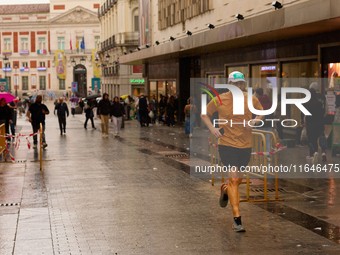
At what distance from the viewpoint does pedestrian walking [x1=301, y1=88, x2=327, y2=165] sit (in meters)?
13.9

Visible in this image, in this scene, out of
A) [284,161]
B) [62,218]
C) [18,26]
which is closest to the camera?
[62,218]

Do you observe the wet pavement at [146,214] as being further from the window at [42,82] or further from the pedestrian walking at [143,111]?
the window at [42,82]

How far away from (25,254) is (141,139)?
Result: 15.5 metres

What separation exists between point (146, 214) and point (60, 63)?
291 ft

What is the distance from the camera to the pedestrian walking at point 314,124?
549 inches

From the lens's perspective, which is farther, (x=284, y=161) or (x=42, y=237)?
(x=284, y=161)

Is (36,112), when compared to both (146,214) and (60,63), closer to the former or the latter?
(146,214)

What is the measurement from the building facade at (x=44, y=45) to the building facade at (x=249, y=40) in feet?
235

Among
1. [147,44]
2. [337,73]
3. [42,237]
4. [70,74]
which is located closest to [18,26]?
[70,74]

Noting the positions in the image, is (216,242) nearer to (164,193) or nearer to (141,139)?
(164,193)

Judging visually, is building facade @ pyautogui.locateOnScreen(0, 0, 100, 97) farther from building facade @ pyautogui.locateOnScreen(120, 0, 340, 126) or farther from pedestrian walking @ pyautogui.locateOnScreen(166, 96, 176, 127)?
pedestrian walking @ pyautogui.locateOnScreen(166, 96, 176, 127)

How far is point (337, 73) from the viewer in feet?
51.1

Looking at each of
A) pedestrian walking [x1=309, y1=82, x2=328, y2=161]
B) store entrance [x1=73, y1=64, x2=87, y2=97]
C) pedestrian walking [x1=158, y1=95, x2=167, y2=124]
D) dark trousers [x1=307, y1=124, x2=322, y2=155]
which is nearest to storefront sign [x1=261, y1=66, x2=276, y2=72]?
pedestrian walking [x1=309, y1=82, x2=328, y2=161]

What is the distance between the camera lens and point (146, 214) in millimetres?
8438
